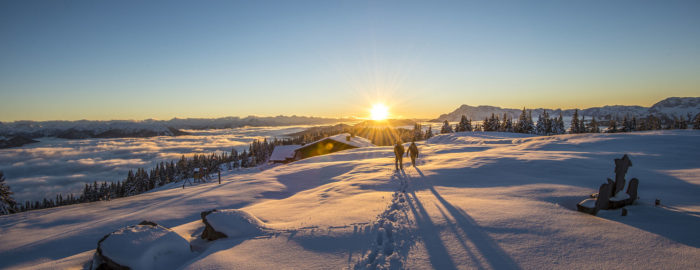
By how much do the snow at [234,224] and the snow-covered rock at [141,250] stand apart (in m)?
0.77

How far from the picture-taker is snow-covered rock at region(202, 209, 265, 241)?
524cm

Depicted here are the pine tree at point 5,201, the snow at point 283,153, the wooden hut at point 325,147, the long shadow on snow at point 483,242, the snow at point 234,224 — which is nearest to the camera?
the long shadow on snow at point 483,242

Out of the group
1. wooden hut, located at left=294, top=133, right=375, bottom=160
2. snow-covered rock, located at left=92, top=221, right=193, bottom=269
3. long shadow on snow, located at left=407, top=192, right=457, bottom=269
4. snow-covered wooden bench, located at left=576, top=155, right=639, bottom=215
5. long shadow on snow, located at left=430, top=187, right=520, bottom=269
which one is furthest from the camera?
wooden hut, located at left=294, top=133, right=375, bottom=160

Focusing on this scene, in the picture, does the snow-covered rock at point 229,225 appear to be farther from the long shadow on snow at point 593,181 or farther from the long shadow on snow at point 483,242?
the long shadow on snow at point 593,181

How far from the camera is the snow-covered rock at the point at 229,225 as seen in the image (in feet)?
17.2

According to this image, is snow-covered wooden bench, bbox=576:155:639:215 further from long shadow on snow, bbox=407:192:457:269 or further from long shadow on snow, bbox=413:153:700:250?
long shadow on snow, bbox=407:192:457:269

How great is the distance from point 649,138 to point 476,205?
2185 cm

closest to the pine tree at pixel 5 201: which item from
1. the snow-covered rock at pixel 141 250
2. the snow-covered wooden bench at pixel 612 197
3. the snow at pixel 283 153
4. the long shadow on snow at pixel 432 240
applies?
the snow at pixel 283 153

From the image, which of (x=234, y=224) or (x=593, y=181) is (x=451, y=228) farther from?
(x=593, y=181)

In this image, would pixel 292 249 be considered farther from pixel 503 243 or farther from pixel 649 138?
pixel 649 138

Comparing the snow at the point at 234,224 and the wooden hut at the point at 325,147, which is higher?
the snow at the point at 234,224

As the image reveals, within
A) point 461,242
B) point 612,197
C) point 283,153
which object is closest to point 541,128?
point 283,153

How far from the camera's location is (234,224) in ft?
17.5

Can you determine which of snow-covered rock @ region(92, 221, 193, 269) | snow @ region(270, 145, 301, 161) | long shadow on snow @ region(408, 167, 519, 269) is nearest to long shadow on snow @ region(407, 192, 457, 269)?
long shadow on snow @ region(408, 167, 519, 269)
